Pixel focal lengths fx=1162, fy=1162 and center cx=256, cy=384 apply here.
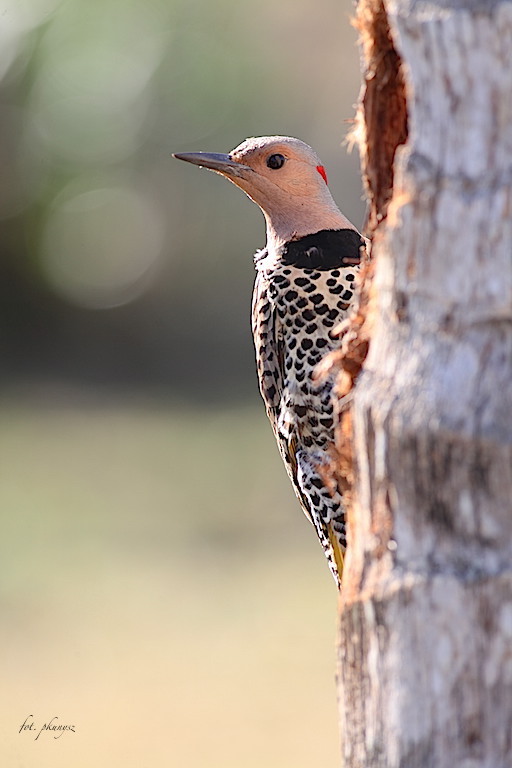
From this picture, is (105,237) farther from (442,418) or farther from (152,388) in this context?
(442,418)

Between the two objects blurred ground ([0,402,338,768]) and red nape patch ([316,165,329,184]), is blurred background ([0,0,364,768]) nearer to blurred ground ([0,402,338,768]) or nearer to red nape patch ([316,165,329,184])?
blurred ground ([0,402,338,768])

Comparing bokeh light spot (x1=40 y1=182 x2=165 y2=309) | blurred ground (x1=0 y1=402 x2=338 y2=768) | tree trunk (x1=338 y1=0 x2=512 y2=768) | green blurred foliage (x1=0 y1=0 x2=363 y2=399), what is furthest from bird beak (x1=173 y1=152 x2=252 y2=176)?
bokeh light spot (x1=40 y1=182 x2=165 y2=309)

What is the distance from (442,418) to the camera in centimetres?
95

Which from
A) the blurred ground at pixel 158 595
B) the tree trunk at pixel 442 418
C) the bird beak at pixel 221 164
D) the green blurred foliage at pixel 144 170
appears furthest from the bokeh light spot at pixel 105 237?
the tree trunk at pixel 442 418

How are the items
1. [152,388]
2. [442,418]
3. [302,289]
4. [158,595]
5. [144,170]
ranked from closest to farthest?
1. [442,418]
2. [302,289]
3. [158,595]
4. [144,170]
5. [152,388]

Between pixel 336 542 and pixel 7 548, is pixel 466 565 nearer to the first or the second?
pixel 336 542

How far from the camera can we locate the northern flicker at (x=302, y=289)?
2172mm

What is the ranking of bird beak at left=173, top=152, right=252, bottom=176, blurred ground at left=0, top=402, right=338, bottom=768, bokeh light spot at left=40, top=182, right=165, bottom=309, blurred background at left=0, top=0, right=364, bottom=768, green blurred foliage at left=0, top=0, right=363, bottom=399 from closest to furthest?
bird beak at left=173, top=152, right=252, bottom=176 → blurred ground at left=0, top=402, right=338, bottom=768 → blurred background at left=0, top=0, right=364, bottom=768 → green blurred foliage at left=0, top=0, right=363, bottom=399 → bokeh light spot at left=40, top=182, right=165, bottom=309

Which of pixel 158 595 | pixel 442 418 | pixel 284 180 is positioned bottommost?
pixel 158 595

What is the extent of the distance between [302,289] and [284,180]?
8.2 inches

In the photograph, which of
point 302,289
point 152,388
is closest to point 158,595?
point 152,388

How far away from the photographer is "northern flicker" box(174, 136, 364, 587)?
2.17 m

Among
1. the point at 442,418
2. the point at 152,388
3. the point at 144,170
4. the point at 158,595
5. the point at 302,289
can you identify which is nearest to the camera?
the point at 442,418

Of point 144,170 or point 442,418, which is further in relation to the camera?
point 144,170
